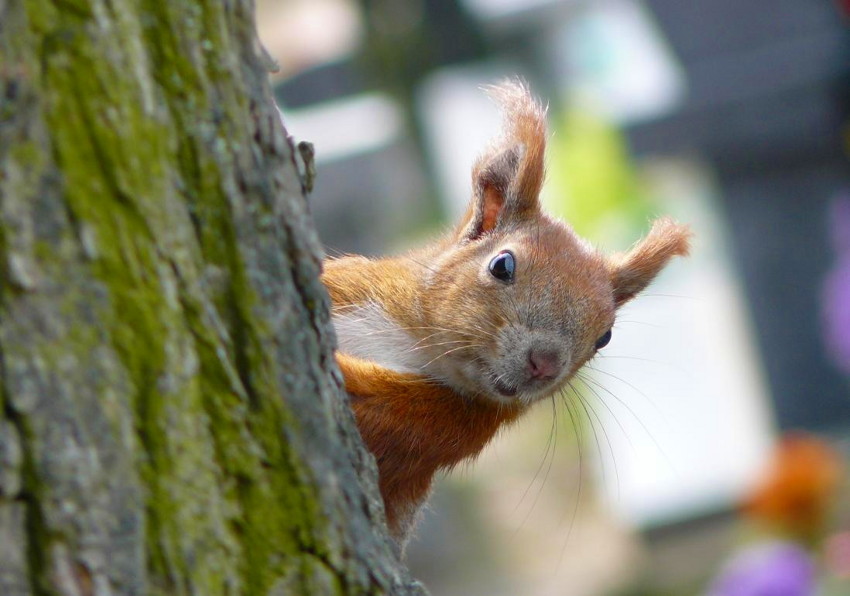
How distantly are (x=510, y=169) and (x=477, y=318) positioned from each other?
339 mm

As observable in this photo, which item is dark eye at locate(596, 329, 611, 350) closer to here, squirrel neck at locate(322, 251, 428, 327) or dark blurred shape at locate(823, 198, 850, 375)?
squirrel neck at locate(322, 251, 428, 327)

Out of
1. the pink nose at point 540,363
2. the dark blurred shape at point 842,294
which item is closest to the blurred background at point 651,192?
the dark blurred shape at point 842,294

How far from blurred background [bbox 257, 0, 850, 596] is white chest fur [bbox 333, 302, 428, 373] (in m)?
3.12

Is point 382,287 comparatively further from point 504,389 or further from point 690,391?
point 690,391

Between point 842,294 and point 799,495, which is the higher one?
point 842,294

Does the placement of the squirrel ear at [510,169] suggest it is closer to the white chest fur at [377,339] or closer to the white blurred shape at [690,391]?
the white chest fur at [377,339]

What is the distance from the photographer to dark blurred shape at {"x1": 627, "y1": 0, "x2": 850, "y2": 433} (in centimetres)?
538

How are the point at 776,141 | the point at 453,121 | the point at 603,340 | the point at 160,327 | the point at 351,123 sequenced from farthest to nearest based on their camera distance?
the point at 351,123 → the point at 453,121 → the point at 776,141 → the point at 603,340 → the point at 160,327

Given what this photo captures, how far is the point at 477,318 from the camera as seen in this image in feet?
6.80

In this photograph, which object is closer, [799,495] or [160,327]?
[160,327]

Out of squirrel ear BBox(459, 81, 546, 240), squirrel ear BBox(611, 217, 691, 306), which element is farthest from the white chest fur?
squirrel ear BBox(611, 217, 691, 306)

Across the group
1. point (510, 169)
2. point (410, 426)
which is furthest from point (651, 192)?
point (410, 426)

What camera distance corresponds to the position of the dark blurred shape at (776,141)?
5383 millimetres

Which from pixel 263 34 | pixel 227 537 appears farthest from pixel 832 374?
pixel 227 537
